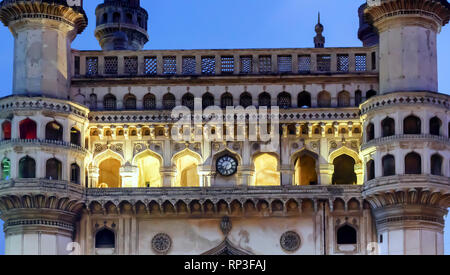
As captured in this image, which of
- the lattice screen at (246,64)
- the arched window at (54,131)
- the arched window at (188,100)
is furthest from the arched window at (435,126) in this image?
the arched window at (54,131)

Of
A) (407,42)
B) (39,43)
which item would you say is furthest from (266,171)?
(39,43)

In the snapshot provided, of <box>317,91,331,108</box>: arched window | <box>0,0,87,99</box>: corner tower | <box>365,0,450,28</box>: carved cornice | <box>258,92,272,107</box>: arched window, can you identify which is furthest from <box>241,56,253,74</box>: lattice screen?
<box>0,0,87,99</box>: corner tower

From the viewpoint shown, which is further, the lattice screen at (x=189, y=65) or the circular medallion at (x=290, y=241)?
the lattice screen at (x=189, y=65)

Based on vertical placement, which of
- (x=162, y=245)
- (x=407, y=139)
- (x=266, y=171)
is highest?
(x=407, y=139)

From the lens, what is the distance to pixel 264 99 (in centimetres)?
3903

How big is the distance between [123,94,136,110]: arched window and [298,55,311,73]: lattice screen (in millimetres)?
5976

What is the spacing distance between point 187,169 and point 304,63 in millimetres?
5834

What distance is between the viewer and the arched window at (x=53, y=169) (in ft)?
122

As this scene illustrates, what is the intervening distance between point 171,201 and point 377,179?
699 centimetres

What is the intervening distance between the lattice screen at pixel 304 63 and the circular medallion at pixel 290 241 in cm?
582

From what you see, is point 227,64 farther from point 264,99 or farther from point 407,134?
point 407,134

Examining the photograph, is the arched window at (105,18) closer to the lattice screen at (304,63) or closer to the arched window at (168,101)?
the arched window at (168,101)
